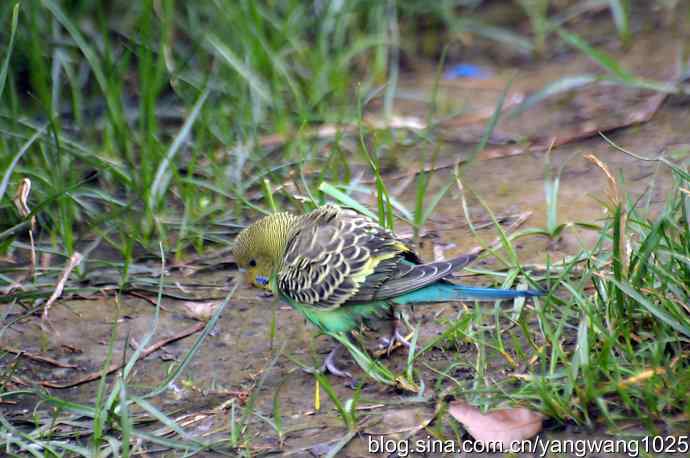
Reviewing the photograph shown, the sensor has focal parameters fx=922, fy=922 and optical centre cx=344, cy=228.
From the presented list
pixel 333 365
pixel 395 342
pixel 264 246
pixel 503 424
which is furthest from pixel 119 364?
pixel 503 424

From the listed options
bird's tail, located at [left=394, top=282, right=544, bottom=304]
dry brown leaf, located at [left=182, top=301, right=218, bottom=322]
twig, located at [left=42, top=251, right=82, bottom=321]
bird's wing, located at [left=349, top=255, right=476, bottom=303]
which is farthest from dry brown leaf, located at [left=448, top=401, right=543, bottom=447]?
twig, located at [left=42, top=251, right=82, bottom=321]

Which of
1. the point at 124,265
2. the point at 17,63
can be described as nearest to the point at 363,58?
the point at 17,63

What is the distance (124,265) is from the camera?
4.43 meters

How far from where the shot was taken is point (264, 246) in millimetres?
4043

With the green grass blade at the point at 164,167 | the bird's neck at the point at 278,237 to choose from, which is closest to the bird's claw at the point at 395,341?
the bird's neck at the point at 278,237

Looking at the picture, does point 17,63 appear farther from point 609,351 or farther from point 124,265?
point 609,351

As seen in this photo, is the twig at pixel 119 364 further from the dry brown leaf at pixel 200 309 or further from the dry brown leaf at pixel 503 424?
the dry brown leaf at pixel 503 424

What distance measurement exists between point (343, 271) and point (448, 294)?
0.44m

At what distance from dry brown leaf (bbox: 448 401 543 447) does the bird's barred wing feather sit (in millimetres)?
623

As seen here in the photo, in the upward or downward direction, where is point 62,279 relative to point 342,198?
downward

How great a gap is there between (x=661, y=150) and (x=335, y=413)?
8.44 feet

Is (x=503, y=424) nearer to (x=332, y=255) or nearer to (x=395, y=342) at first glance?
(x=395, y=342)

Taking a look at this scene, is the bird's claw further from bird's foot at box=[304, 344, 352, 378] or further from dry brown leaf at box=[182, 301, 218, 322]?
dry brown leaf at box=[182, 301, 218, 322]

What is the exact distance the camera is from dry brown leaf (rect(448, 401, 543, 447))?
306 cm
